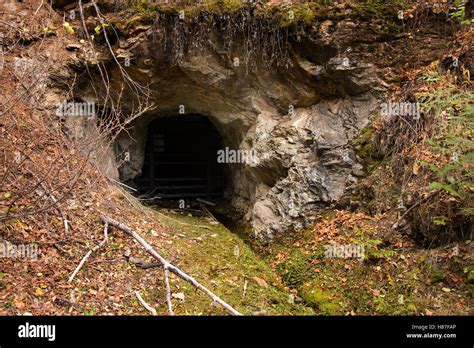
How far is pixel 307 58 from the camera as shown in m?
6.88

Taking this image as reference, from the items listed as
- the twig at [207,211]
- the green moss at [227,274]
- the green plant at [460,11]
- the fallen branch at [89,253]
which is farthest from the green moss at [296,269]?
the green plant at [460,11]

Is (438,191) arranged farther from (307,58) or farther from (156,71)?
(156,71)

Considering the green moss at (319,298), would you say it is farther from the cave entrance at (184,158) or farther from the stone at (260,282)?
the cave entrance at (184,158)

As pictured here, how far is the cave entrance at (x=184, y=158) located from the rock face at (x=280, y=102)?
2475 millimetres

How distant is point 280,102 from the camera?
7418mm

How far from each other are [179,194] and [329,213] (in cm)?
519

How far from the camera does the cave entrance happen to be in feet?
33.8

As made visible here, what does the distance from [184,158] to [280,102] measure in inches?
232

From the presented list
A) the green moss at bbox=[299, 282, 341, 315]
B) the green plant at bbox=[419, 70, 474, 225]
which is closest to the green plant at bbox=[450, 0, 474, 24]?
the green plant at bbox=[419, 70, 474, 225]

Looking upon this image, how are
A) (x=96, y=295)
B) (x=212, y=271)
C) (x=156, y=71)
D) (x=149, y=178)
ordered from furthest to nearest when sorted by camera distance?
(x=149, y=178)
(x=156, y=71)
(x=212, y=271)
(x=96, y=295)

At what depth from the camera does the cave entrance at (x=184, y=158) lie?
10.3 m

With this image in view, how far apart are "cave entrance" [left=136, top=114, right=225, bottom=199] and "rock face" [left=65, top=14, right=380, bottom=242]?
248cm
